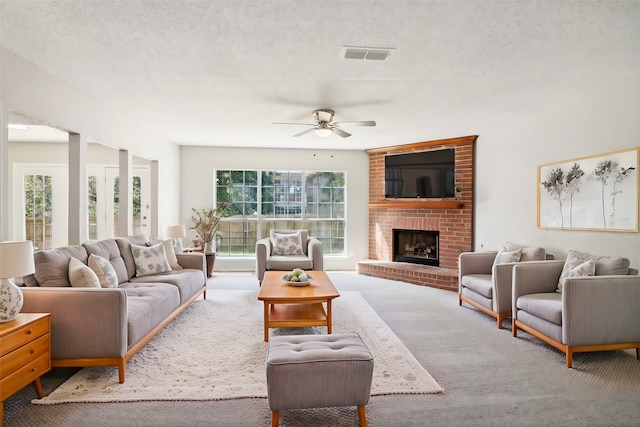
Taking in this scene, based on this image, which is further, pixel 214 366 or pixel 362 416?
pixel 214 366

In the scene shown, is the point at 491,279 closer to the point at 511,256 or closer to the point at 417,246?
the point at 511,256

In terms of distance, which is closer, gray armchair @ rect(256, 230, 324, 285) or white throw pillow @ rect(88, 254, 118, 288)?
white throw pillow @ rect(88, 254, 118, 288)

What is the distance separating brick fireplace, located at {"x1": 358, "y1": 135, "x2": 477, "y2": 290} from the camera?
598 cm

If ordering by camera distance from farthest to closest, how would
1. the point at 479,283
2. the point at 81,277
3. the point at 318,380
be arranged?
→ the point at 479,283 → the point at 81,277 → the point at 318,380

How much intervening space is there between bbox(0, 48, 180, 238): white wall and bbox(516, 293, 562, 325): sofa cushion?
4404 mm

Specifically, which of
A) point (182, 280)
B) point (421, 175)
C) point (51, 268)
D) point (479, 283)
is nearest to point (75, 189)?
point (51, 268)

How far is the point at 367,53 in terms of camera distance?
281cm

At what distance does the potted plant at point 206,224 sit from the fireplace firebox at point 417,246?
339cm

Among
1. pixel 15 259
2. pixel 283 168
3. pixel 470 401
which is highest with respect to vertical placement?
pixel 283 168

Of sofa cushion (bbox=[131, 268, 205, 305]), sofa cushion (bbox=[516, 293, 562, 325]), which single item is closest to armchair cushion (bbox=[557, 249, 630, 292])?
sofa cushion (bbox=[516, 293, 562, 325])

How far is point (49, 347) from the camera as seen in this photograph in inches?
96.9

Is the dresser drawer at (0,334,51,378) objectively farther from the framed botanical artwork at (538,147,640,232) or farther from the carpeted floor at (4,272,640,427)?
the framed botanical artwork at (538,147,640,232)

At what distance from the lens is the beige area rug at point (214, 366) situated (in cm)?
244

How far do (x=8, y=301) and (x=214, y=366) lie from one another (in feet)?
4.62
